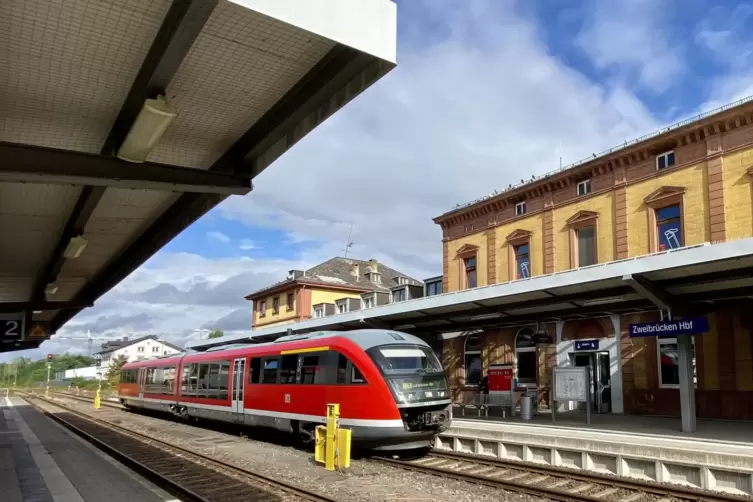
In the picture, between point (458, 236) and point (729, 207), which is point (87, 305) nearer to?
point (458, 236)

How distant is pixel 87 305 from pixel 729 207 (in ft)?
66.7

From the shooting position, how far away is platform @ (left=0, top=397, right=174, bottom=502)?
9453 mm

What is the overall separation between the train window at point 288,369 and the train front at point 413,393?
112 inches

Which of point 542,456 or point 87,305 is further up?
point 87,305

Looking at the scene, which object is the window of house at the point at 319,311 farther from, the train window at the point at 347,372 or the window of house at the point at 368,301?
the train window at the point at 347,372

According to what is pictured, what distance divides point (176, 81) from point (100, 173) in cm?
157

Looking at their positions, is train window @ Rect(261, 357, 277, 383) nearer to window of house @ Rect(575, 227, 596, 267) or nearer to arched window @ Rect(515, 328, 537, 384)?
arched window @ Rect(515, 328, 537, 384)

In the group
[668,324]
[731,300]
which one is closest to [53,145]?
[668,324]

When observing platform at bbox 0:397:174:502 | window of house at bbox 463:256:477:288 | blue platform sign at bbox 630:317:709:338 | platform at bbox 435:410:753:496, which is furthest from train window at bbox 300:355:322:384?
window of house at bbox 463:256:477:288

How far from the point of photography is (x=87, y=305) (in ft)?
66.6

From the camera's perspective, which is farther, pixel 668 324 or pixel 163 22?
pixel 668 324

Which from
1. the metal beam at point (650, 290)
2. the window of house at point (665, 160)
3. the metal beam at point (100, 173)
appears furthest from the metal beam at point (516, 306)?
the metal beam at point (100, 173)

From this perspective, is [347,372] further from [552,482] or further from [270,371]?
[552,482]

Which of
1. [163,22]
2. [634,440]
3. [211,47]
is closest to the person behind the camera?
[163,22]
